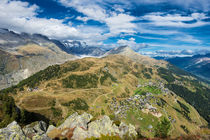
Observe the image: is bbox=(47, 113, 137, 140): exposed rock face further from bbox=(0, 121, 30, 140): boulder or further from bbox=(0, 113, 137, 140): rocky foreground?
bbox=(0, 121, 30, 140): boulder

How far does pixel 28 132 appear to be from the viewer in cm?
3931


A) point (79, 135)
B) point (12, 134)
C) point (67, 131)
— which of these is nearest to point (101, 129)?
point (79, 135)

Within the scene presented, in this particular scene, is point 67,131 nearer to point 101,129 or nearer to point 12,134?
point 101,129

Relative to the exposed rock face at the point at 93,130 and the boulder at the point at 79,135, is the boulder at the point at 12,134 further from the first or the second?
the exposed rock face at the point at 93,130

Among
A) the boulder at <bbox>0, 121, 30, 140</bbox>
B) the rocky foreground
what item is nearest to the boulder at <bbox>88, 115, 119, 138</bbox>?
the rocky foreground

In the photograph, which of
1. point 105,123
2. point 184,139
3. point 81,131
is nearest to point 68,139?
point 81,131

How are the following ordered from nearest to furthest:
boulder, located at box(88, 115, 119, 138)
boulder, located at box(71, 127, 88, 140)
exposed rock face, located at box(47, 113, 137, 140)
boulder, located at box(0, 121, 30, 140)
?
boulder, located at box(0, 121, 30, 140) → boulder, located at box(71, 127, 88, 140) → exposed rock face, located at box(47, 113, 137, 140) → boulder, located at box(88, 115, 119, 138)

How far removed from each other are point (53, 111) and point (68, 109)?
2796 centimetres

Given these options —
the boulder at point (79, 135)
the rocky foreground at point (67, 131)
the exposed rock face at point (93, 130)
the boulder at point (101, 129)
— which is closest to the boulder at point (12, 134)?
the rocky foreground at point (67, 131)

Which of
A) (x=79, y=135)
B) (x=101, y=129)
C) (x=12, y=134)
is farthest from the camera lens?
(x=101, y=129)

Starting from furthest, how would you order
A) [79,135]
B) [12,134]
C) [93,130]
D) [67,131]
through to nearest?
[67,131], [93,130], [79,135], [12,134]

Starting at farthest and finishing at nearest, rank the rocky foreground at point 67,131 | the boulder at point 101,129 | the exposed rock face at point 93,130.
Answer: the boulder at point 101,129, the exposed rock face at point 93,130, the rocky foreground at point 67,131

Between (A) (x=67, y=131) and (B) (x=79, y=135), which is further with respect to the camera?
(A) (x=67, y=131)

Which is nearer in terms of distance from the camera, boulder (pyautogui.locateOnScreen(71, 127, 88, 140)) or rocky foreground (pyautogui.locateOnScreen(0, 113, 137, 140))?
rocky foreground (pyautogui.locateOnScreen(0, 113, 137, 140))
